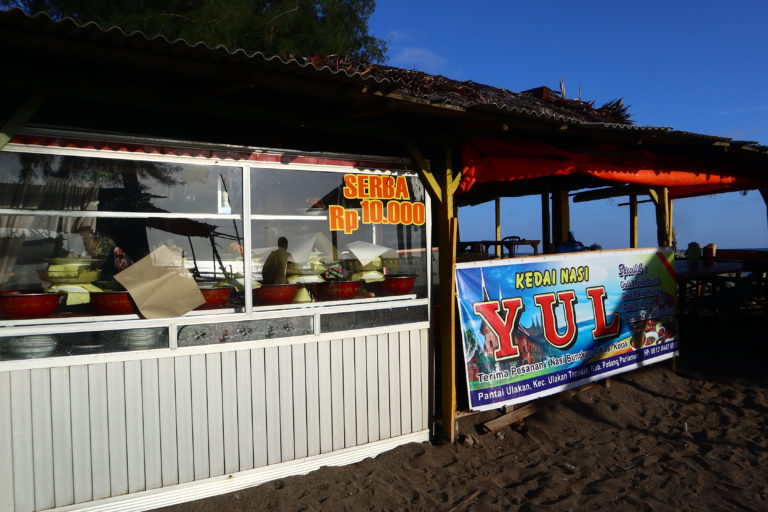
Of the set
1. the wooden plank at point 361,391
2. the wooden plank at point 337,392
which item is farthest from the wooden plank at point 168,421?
the wooden plank at point 361,391

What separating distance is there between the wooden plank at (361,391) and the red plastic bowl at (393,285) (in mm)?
488

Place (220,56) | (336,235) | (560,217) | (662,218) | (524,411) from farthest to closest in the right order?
(560,217) → (662,218) → (524,411) → (336,235) → (220,56)

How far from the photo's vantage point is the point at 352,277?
477cm

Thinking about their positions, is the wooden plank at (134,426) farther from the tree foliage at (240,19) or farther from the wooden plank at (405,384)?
the tree foliage at (240,19)

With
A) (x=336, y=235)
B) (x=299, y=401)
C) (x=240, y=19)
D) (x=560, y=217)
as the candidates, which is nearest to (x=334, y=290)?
(x=336, y=235)

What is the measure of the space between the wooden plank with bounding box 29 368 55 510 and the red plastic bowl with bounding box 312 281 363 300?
79.3 inches

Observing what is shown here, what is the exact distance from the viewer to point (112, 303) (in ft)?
12.2

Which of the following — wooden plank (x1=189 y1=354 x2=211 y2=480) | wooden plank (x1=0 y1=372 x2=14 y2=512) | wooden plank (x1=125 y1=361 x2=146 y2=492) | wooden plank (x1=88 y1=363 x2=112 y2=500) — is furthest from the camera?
wooden plank (x1=189 y1=354 x2=211 y2=480)

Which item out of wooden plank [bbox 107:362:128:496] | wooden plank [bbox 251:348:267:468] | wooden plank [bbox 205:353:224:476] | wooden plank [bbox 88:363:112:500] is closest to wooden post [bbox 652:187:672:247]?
wooden plank [bbox 251:348:267:468]

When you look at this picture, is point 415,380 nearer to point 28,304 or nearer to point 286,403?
point 286,403

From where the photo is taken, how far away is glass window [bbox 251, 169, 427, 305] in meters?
4.29

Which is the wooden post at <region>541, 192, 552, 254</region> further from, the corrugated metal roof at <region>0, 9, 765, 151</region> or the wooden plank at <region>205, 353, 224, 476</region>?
the wooden plank at <region>205, 353, 224, 476</region>

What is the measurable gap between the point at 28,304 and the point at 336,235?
2.30m

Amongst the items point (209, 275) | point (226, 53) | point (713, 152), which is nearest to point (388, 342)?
point (209, 275)
